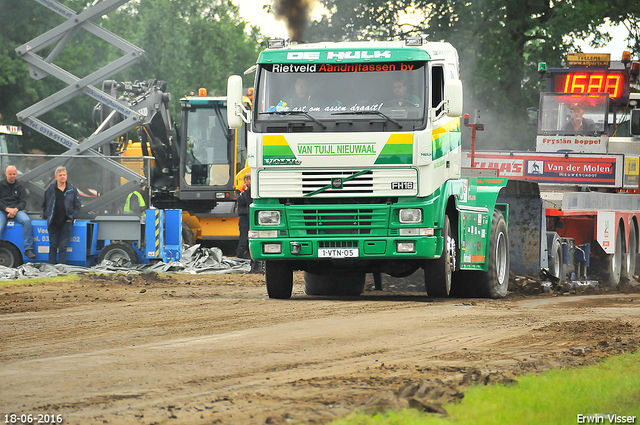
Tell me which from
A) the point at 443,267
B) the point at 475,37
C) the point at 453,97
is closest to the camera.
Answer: the point at 453,97

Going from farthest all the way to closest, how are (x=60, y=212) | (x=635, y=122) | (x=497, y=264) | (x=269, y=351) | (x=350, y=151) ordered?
(x=635, y=122) → (x=60, y=212) → (x=497, y=264) → (x=350, y=151) → (x=269, y=351)

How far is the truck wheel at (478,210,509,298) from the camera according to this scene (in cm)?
1390

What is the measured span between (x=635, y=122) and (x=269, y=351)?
13.8 m

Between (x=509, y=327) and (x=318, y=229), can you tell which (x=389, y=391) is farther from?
(x=318, y=229)

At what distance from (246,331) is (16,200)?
1078 cm

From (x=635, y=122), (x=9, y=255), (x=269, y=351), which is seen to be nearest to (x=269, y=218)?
(x=269, y=351)

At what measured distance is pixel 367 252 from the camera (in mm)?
11750

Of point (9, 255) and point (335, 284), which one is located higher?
point (9, 255)

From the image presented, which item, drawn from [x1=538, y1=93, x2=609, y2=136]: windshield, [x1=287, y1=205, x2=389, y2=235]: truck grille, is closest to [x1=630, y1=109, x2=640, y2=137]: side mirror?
[x1=538, y1=93, x2=609, y2=136]: windshield

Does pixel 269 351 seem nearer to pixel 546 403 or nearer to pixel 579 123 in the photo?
pixel 546 403

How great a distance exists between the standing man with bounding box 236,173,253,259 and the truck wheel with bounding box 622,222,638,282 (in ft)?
24.2

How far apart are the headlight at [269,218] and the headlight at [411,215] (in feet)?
5.06

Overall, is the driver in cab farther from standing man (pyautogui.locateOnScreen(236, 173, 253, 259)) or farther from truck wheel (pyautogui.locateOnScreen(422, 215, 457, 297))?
standing man (pyautogui.locateOnScreen(236, 173, 253, 259))

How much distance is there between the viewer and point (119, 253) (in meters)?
19.0
